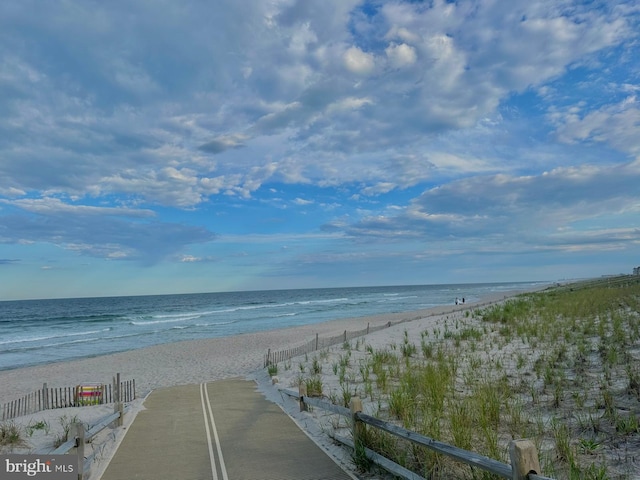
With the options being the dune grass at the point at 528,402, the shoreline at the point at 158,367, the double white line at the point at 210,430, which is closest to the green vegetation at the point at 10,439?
the double white line at the point at 210,430

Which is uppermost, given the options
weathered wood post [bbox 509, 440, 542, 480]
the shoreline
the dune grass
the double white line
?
weathered wood post [bbox 509, 440, 542, 480]

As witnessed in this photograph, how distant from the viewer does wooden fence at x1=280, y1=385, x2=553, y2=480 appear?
3637 mm

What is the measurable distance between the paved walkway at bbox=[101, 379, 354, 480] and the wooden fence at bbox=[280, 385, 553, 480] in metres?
0.62

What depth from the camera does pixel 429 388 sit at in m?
8.26

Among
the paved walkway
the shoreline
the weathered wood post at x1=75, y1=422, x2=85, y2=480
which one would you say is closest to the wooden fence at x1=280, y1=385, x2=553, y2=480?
the paved walkway

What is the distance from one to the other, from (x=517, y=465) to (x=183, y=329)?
47.4m

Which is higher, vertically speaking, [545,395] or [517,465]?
[517,465]

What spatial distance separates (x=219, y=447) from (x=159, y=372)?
1629 cm

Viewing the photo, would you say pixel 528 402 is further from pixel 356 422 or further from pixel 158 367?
pixel 158 367

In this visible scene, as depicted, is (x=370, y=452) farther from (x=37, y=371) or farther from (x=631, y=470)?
(x=37, y=371)

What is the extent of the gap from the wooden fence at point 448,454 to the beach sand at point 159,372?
117cm

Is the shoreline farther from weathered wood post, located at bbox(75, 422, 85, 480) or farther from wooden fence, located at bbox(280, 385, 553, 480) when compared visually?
wooden fence, located at bbox(280, 385, 553, 480)

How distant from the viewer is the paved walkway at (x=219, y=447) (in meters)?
6.33

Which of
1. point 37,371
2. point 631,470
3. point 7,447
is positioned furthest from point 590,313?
point 37,371
